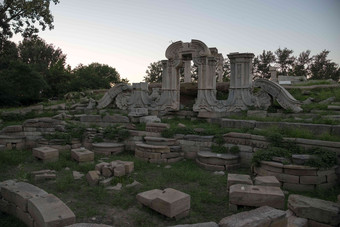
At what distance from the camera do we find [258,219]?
3311 mm

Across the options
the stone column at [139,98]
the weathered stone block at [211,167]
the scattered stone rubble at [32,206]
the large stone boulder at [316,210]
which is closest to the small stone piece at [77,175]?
the scattered stone rubble at [32,206]

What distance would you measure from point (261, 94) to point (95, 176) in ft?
20.9

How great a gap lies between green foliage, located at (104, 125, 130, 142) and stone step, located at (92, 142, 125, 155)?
0.34 m

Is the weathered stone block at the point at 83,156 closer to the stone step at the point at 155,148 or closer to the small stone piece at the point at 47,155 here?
the small stone piece at the point at 47,155

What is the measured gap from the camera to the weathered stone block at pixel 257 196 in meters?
4.26

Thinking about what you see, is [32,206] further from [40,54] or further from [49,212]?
[40,54]

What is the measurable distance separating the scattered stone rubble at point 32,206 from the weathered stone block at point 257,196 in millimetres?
2774

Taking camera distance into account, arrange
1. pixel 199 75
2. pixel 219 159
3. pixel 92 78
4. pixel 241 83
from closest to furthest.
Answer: pixel 219 159, pixel 241 83, pixel 199 75, pixel 92 78

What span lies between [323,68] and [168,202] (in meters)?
31.1

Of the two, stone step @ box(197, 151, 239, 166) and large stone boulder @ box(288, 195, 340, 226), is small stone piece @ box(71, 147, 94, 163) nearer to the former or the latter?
stone step @ box(197, 151, 239, 166)

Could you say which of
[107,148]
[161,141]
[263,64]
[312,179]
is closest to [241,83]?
[161,141]

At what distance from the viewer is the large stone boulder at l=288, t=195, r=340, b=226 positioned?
3725 millimetres

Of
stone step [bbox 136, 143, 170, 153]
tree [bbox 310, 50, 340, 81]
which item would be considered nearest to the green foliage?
stone step [bbox 136, 143, 170, 153]

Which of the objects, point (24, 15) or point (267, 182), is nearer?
point (267, 182)
